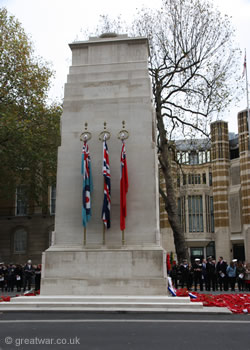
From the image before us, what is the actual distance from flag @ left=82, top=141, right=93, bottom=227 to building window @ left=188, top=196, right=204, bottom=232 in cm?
3546

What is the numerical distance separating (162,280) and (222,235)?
3436cm

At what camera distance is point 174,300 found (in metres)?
8.90

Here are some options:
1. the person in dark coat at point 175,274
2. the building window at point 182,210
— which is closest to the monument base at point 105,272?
the person in dark coat at point 175,274

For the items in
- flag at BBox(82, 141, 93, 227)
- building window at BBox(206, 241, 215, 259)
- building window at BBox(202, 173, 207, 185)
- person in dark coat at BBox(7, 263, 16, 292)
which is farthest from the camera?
building window at BBox(202, 173, 207, 185)

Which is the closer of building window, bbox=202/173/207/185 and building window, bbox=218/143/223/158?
building window, bbox=218/143/223/158

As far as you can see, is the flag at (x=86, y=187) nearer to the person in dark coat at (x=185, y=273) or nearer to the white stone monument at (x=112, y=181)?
the white stone monument at (x=112, y=181)

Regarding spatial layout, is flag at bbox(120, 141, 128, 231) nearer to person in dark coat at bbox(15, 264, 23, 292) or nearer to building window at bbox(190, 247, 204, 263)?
person in dark coat at bbox(15, 264, 23, 292)

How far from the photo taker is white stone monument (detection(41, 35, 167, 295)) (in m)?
9.89

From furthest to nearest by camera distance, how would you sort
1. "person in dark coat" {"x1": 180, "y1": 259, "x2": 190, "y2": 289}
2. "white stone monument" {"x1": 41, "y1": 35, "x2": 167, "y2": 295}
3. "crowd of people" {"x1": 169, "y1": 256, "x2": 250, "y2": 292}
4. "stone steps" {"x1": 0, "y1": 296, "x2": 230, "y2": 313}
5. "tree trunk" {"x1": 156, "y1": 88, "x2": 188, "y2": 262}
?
"tree trunk" {"x1": 156, "y1": 88, "x2": 188, "y2": 262} < "crowd of people" {"x1": 169, "y1": 256, "x2": 250, "y2": 292} < "person in dark coat" {"x1": 180, "y1": 259, "x2": 190, "y2": 289} < "white stone monument" {"x1": 41, "y1": 35, "x2": 167, "y2": 295} < "stone steps" {"x1": 0, "y1": 296, "x2": 230, "y2": 313}

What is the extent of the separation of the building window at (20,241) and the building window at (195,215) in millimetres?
19896
